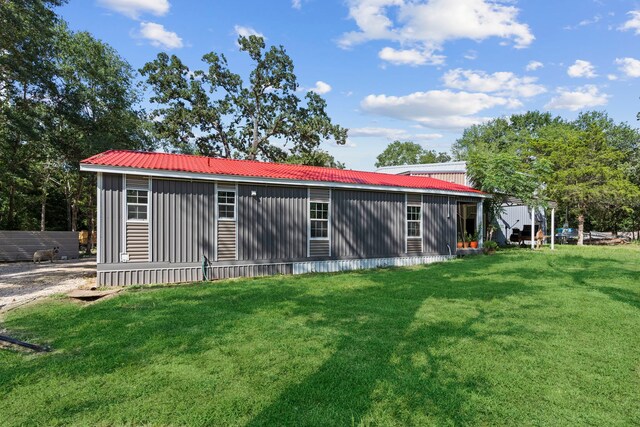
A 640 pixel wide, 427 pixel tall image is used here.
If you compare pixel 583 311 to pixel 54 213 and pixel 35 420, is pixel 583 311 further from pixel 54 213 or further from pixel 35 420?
pixel 54 213

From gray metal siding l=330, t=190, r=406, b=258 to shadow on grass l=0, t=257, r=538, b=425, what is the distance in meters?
3.21

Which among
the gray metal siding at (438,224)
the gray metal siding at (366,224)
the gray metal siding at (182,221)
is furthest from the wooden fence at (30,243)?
the gray metal siding at (438,224)

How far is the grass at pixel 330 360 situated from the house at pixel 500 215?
36.6 ft

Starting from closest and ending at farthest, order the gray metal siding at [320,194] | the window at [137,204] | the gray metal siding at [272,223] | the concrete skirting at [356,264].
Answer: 1. the window at [137,204]
2. the gray metal siding at [272,223]
3. the concrete skirting at [356,264]
4. the gray metal siding at [320,194]

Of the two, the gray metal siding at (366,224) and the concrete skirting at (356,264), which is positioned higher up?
the gray metal siding at (366,224)

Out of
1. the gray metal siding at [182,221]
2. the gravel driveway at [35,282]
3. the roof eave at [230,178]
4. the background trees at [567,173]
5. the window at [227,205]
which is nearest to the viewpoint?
the gravel driveway at [35,282]

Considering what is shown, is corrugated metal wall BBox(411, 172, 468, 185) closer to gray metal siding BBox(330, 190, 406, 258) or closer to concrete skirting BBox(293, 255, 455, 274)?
concrete skirting BBox(293, 255, 455, 274)

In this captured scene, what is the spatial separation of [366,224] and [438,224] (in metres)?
3.42

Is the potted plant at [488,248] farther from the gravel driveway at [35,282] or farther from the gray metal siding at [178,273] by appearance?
the gravel driveway at [35,282]

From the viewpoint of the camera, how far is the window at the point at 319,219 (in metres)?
11.3

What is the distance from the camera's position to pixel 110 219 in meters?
8.59

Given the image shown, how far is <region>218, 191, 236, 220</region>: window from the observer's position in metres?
9.90

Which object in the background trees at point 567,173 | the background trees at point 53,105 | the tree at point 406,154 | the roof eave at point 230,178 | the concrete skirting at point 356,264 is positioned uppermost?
the tree at point 406,154

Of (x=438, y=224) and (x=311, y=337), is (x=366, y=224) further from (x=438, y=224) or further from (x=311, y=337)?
(x=311, y=337)
